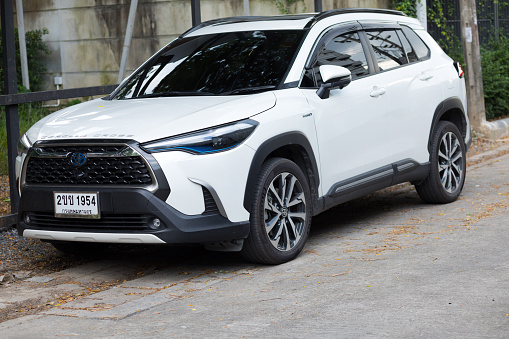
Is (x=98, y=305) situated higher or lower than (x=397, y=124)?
lower

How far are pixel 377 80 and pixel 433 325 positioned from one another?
3082 millimetres

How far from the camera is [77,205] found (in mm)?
5742

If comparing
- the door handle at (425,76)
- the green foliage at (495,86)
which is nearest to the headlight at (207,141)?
the door handle at (425,76)

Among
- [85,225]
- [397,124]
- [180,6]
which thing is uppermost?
[180,6]

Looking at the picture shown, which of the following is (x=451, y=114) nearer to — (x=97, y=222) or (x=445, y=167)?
(x=445, y=167)

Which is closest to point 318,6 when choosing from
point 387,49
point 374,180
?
point 387,49

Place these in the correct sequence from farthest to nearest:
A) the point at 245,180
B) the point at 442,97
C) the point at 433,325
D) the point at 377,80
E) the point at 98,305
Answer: the point at 442,97, the point at 377,80, the point at 245,180, the point at 98,305, the point at 433,325

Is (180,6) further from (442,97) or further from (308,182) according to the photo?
(308,182)

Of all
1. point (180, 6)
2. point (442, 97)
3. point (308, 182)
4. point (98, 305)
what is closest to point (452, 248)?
point (308, 182)

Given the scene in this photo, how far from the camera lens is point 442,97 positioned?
8.05 meters

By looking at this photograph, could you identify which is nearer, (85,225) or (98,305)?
(98,305)

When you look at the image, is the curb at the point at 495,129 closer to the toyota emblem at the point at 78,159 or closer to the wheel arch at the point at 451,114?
the wheel arch at the point at 451,114

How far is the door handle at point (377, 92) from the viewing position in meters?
7.08

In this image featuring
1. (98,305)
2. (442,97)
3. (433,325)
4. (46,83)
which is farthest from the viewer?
(46,83)
